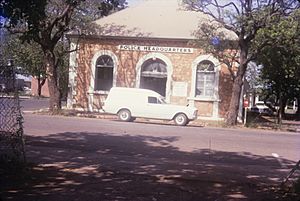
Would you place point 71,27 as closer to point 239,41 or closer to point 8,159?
point 239,41

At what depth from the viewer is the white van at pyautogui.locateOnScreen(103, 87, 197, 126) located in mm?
25750

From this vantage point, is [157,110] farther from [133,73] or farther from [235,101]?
[133,73]

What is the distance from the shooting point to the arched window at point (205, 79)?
31766 mm

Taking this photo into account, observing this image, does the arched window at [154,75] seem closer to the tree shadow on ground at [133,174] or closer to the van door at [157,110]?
the van door at [157,110]

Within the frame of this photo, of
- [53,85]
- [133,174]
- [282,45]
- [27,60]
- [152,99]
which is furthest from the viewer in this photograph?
[27,60]

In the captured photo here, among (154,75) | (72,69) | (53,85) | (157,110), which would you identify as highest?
(72,69)

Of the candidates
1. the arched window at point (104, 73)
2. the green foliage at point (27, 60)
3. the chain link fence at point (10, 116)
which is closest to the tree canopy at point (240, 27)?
the arched window at point (104, 73)

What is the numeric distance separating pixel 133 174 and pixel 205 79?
23.0 meters

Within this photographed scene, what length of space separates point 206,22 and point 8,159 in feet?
72.5

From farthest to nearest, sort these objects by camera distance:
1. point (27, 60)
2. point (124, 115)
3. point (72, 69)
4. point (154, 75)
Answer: point (27, 60), point (72, 69), point (154, 75), point (124, 115)

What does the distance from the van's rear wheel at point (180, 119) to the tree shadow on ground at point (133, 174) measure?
1043 centimetres

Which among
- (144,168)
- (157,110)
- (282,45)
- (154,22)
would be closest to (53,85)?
(157,110)

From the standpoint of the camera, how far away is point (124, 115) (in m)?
26.6

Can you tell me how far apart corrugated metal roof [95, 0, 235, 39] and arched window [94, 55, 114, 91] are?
6.29 ft
